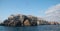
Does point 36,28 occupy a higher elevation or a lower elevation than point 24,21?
lower

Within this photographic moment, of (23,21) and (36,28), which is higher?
(23,21)

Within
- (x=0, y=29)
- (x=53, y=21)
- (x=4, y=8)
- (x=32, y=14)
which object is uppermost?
(x=4, y=8)

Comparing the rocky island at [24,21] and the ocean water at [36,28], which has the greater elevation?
the rocky island at [24,21]

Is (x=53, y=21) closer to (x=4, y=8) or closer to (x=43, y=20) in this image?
(x=43, y=20)

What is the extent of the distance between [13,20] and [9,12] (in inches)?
8.2

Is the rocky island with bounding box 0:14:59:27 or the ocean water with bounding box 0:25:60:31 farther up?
the rocky island with bounding box 0:14:59:27

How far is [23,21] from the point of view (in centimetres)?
242

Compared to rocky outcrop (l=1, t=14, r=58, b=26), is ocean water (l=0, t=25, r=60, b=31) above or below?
below

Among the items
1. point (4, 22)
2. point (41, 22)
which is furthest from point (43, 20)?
point (4, 22)

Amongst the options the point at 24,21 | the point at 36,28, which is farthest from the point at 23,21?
the point at 36,28

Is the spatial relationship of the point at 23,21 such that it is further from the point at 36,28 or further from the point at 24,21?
the point at 36,28

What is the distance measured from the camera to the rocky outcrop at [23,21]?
7.82 feet

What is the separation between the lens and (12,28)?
2.39 m

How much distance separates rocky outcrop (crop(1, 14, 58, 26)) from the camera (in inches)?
93.8
